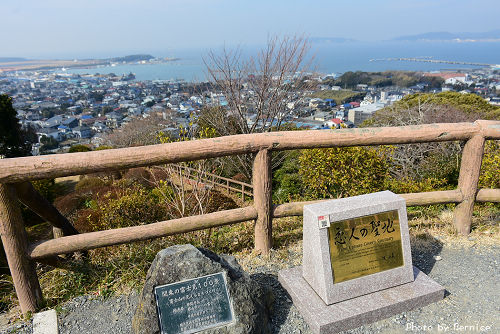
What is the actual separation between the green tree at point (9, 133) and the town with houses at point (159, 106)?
4.43 meters

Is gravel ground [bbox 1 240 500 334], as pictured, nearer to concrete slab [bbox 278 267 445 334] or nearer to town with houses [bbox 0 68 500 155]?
concrete slab [bbox 278 267 445 334]

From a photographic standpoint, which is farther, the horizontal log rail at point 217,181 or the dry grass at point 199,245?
the horizontal log rail at point 217,181

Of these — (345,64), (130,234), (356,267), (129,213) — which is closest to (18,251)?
(130,234)

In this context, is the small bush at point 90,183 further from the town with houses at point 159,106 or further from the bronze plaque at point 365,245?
the bronze plaque at point 365,245

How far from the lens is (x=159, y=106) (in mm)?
27875

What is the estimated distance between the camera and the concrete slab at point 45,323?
2703 mm

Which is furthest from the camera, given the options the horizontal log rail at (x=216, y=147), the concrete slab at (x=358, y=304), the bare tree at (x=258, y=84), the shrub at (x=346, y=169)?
the bare tree at (x=258, y=84)

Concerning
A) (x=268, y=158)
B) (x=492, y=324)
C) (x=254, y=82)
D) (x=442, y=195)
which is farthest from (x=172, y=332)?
(x=254, y=82)

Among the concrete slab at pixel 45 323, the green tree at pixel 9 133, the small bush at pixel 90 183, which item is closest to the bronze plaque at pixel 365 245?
the concrete slab at pixel 45 323

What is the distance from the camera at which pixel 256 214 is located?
3.26 meters

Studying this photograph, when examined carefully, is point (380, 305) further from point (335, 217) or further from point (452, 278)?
point (452, 278)

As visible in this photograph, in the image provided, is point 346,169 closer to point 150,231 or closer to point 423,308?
Answer: point 423,308

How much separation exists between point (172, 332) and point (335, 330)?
43.9 inches

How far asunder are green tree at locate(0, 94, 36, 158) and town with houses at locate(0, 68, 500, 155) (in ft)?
14.5
